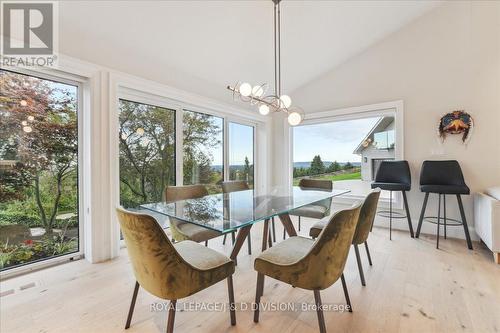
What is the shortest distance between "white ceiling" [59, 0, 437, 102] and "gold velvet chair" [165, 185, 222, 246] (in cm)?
149

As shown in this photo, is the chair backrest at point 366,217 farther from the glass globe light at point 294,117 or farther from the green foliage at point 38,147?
the green foliage at point 38,147

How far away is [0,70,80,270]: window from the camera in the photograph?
6.48 ft

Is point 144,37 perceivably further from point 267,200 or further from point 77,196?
point 267,200

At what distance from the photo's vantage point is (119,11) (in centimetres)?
212

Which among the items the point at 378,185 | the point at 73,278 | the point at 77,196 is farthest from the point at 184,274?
the point at 378,185

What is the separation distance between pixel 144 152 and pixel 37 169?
104 centimetres

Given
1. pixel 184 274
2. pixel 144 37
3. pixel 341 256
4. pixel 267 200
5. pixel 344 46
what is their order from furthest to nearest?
pixel 344 46 < pixel 144 37 < pixel 267 200 < pixel 341 256 < pixel 184 274

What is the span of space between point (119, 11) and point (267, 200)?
91.5 inches

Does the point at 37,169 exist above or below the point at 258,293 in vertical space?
above

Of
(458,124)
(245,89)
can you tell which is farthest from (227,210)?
(458,124)

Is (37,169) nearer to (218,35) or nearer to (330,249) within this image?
(218,35)

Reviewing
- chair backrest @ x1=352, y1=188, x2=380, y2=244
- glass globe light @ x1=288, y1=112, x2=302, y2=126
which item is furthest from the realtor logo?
chair backrest @ x1=352, y1=188, x2=380, y2=244

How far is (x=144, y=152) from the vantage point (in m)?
2.92

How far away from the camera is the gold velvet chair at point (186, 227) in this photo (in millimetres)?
2039
